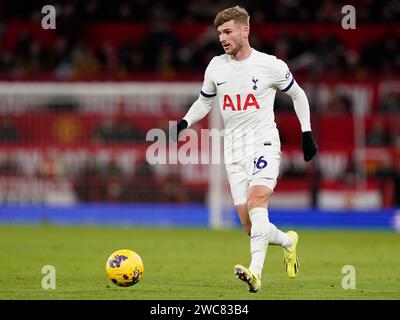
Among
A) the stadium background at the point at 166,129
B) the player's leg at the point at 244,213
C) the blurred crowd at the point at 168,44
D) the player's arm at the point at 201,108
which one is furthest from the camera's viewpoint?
the blurred crowd at the point at 168,44

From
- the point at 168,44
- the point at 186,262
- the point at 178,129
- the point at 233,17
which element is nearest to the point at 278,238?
the point at 178,129

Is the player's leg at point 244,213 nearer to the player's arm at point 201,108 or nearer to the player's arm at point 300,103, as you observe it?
the player's arm at point 300,103

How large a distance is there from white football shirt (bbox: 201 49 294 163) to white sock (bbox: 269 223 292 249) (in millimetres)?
802

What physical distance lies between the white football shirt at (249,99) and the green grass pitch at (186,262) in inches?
56.3

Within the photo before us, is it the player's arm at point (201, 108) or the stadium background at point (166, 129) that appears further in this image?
the stadium background at point (166, 129)

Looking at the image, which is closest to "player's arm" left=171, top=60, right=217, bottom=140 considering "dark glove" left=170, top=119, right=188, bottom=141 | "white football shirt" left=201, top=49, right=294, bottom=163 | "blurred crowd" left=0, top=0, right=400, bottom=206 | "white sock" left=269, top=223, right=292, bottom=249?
"dark glove" left=170, top=119, right=188, bottom=141

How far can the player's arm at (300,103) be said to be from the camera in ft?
34.6

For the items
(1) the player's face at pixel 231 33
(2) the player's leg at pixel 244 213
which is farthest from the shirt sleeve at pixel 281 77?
(2) the player's leg at pixel 244 213

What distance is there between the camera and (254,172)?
1040 cm

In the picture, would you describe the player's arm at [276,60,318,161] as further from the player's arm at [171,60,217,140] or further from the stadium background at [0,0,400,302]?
the stadium background at [0,0,400,302]

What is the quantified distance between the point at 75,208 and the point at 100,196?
0.57 meters

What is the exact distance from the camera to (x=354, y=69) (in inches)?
958
